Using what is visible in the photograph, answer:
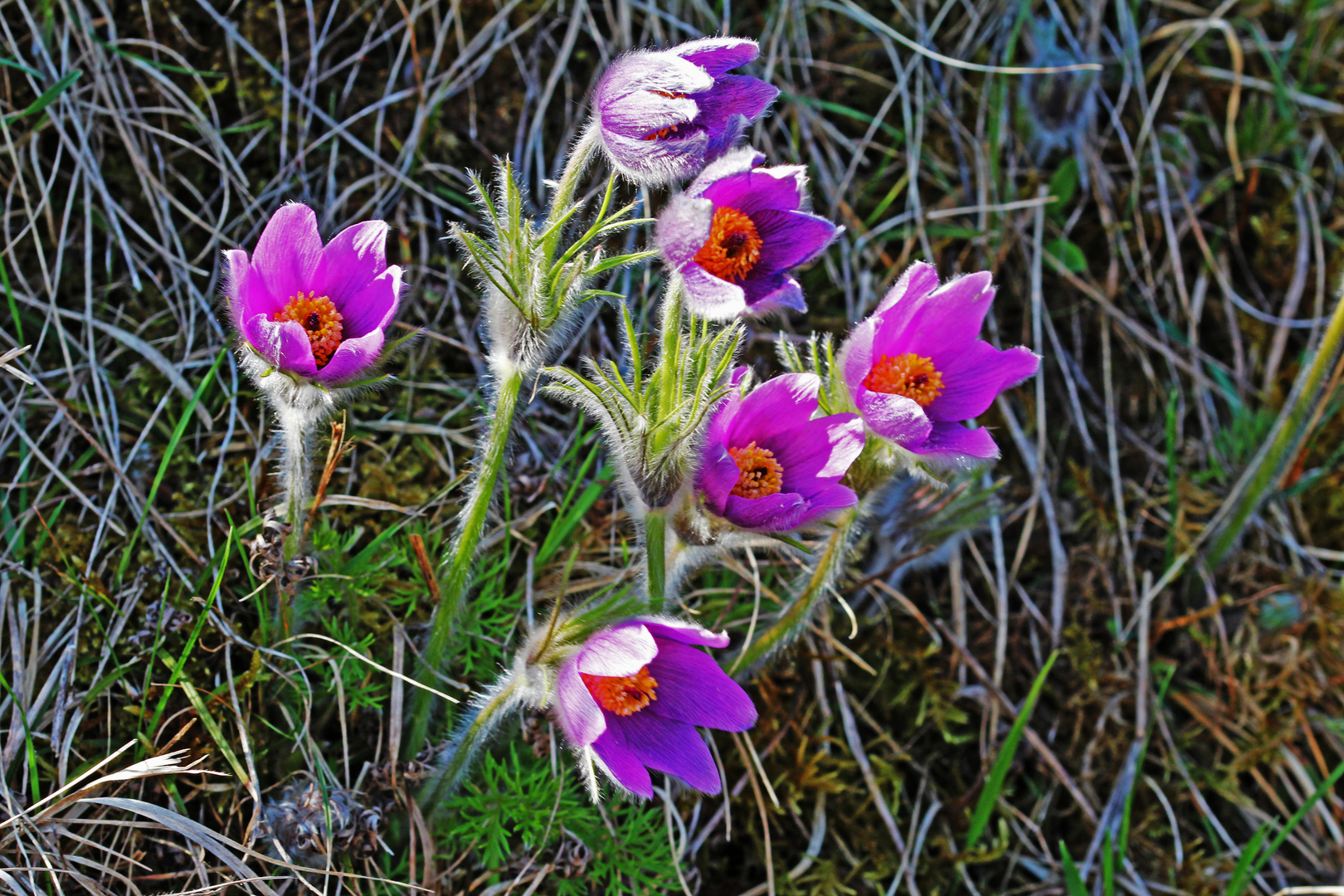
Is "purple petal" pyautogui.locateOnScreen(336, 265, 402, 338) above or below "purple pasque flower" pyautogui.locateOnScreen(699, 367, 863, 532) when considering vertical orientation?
above

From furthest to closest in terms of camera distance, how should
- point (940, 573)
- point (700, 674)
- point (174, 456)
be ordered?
1. point (940, 573)
2. point (174, 456)
3. point (700, 674)

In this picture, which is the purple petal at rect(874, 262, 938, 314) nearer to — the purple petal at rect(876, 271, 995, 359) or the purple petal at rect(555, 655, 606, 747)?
the purple petal at rect(876, 271, 995, 359)

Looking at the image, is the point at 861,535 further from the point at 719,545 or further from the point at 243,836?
the point at 243,836

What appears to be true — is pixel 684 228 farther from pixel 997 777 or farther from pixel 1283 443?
pixel 1283 443

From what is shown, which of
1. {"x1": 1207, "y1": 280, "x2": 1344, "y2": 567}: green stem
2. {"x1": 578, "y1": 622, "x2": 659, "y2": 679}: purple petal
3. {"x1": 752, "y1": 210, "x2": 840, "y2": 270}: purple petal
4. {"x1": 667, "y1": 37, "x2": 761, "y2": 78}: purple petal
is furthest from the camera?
{"x1": 1207, "y1": 280, "x2": 1344, "y2": 567}: green stem

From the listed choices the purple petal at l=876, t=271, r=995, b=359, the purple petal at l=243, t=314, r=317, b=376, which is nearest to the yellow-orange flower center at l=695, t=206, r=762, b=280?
the purple petal at l=876, t=271, r=995, b=359

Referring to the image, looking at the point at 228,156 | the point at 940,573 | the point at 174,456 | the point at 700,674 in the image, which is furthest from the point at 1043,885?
the point at 228,156

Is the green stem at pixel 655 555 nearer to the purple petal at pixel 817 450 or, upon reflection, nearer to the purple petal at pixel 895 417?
the purple petal at pixel 817 450

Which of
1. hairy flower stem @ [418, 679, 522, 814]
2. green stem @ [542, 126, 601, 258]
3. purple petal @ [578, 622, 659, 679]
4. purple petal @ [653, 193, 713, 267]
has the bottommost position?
hairy flower stem @ [418, 679, 522, 814]

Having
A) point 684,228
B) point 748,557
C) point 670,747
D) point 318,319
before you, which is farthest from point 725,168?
point 670,747
